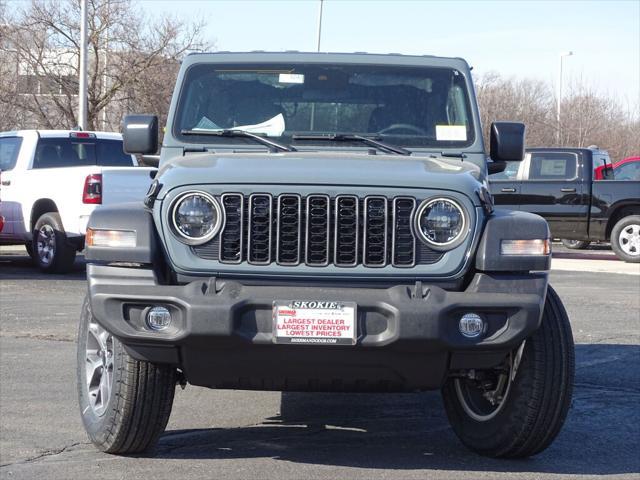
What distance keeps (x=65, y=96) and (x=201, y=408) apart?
2799 cm

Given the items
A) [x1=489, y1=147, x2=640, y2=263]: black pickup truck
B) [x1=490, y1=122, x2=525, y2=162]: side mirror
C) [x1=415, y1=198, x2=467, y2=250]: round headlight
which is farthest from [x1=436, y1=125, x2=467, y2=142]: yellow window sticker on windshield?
[x1=489, y1=147, x2=640, y2=263]: black pickup truck

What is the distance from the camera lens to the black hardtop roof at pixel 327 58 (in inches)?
270

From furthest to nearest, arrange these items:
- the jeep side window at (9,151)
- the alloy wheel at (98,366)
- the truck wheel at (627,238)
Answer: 1. the truck wheel at (627,238)
2. the jeep side window at (9,151)
3. the alloy wheel at (98,366)

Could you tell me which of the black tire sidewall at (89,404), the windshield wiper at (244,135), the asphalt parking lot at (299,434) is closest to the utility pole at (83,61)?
the asphalt parking lot at (299,434)

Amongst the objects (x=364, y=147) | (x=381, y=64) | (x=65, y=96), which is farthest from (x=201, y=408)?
(x=65, y=96)

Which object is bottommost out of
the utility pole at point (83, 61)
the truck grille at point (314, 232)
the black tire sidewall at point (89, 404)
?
the black tire sidewall at point (89, 404)

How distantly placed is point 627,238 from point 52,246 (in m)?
9.71

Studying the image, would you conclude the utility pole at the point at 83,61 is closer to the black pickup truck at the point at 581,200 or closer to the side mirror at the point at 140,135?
the black pickup truck at the point at 581,200

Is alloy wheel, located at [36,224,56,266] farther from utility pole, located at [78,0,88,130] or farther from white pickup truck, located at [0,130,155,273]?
utility pole, located at [78,0,88,130]

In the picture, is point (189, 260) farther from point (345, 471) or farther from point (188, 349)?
point (345, 471)

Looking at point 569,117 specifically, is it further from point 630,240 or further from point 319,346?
point 319,346

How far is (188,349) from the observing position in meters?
5.10

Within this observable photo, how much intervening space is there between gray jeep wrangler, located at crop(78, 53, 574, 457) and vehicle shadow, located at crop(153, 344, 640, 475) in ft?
0.86

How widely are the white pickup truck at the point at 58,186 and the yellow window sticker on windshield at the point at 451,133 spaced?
7.67 metres
